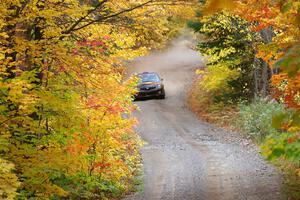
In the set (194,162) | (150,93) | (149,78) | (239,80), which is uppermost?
(239,80)

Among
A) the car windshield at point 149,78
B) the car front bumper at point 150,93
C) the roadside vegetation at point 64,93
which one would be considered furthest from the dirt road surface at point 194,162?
the roadside vegetation at point 64,93

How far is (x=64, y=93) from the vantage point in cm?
1066

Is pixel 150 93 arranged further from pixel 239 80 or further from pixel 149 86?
pixel 239 80

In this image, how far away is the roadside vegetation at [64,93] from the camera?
29.3 ft

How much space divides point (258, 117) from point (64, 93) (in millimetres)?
11555

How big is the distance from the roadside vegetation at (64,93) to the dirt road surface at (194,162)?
1.52 metres

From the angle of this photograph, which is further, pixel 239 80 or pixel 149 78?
pixel 149 78

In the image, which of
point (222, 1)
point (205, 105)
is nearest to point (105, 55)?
point (222, 1)

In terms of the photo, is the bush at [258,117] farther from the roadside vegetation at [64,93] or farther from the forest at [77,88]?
the roadside vegetation at [64,93]

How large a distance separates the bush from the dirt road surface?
553 mm

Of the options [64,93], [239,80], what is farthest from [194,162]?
[239,80]

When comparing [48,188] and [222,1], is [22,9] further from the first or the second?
[222,1]

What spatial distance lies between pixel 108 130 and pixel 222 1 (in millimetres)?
9776

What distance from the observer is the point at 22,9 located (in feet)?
30.9
